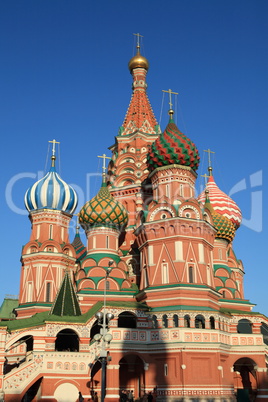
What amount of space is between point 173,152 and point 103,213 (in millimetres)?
5692

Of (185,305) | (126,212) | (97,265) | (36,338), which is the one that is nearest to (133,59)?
(126,212)

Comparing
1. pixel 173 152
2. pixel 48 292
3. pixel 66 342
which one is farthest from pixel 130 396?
pixel 173 152

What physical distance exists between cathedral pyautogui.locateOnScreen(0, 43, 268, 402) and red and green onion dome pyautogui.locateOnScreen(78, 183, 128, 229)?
0.07 meters

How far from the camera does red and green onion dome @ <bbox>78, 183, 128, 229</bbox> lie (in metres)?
30.5

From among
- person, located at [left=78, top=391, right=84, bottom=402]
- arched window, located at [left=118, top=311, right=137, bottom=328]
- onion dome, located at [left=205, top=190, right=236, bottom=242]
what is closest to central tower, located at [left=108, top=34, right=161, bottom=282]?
arched window, located at [left=118, top=311, right=137, bottom=328]

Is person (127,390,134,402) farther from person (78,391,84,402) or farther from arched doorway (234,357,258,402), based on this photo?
arched doorway (234,357,258,402)

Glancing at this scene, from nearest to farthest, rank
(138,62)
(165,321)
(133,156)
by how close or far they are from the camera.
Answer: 1. (165,321)
2. (133,156)
3. (138,62)

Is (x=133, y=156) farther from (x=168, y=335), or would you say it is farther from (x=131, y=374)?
(x=131, y=374)

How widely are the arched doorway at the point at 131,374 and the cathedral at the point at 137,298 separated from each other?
0.05 meters

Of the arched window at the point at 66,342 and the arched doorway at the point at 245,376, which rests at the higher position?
the arched window at the point at 66,342

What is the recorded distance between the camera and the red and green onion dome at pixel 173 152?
29.0m

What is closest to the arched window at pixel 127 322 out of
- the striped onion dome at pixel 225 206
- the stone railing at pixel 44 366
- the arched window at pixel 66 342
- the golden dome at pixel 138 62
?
the arched window at pixel 66 342

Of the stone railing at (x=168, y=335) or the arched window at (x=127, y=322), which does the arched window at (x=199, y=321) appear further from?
the arched window at (x=127, y=322)

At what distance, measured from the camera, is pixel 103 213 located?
3045 centimetres
